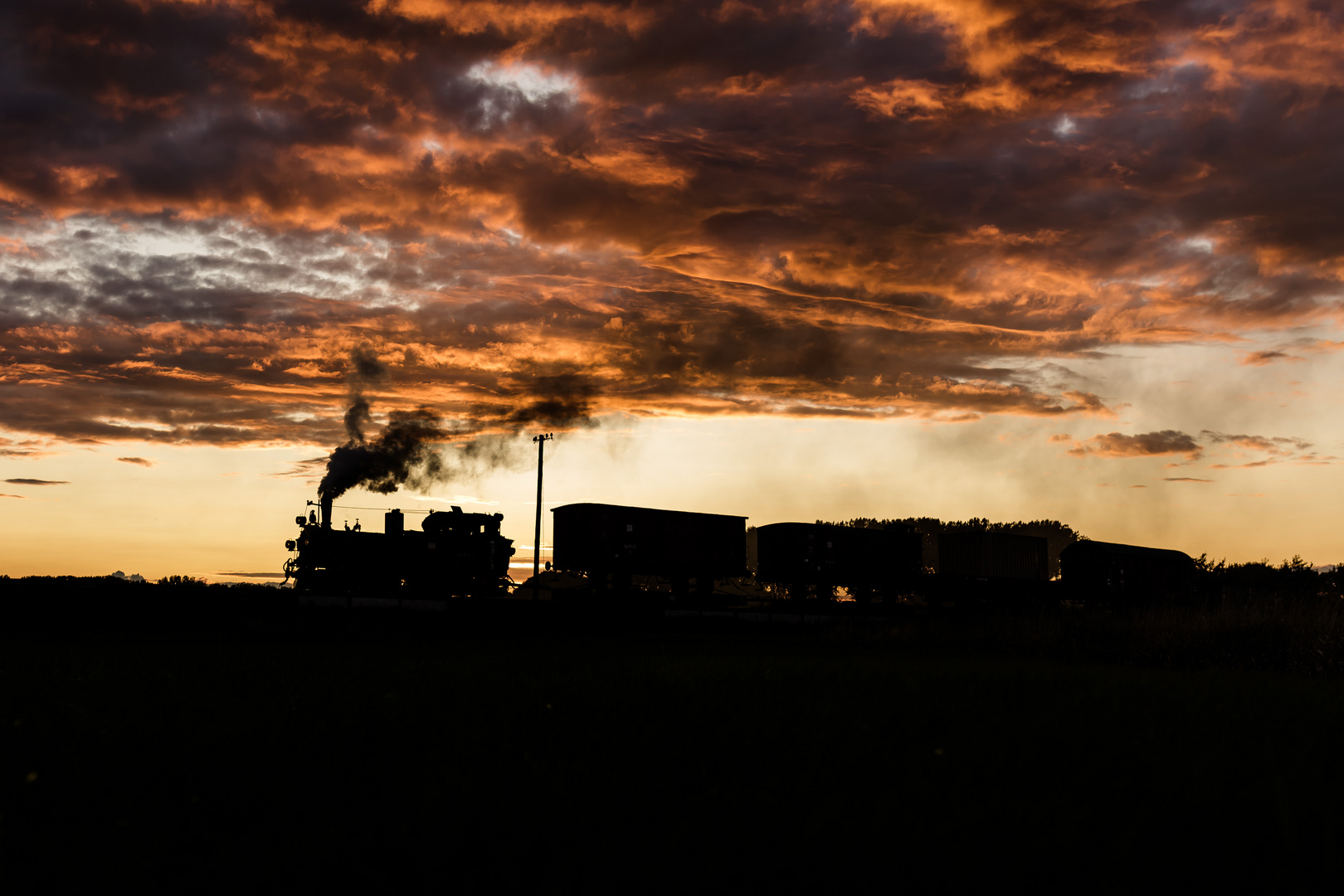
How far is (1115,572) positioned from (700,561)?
70.3 feet

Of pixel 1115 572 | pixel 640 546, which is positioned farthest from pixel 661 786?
pixel 1115 572

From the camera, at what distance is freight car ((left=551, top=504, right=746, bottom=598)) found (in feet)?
144

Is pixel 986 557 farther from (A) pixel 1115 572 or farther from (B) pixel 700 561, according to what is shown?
(B) pixel 700 561

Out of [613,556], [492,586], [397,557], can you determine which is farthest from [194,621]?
[613,556]

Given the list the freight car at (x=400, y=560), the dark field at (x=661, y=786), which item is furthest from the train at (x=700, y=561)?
the dark field at (x=661, y=786)

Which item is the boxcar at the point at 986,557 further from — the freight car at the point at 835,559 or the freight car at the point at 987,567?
the freight car at the point at 835,559

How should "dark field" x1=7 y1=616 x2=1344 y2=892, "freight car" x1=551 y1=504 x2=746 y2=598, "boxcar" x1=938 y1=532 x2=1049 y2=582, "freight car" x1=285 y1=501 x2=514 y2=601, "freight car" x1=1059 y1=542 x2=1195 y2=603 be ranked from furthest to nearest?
"boxcar" x1=938 y1=532 x2=1049 y2=582
"freight car" x1=1059 y1=542 x2=1195 y2=603
"freight car" x1=551 y1=504 x2=746 y2=598
"freight car" x1=285 y1=501 x2=514 y2=601
"dark field" x1=7 y1=616 x2=1344 y2=892

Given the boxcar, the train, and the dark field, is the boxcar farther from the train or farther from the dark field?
the dark field

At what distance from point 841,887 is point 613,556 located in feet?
132

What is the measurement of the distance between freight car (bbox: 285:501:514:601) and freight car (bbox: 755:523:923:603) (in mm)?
15145

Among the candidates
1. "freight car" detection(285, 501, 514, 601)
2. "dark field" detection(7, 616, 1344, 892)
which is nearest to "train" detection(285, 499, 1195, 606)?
"freight car" detection(285, 501, 514, 601)

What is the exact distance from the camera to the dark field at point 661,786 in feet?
13.9

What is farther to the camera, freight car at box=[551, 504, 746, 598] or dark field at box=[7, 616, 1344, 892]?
freight car at box=[551, 504, 746, 598]

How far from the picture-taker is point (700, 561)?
155 feet
